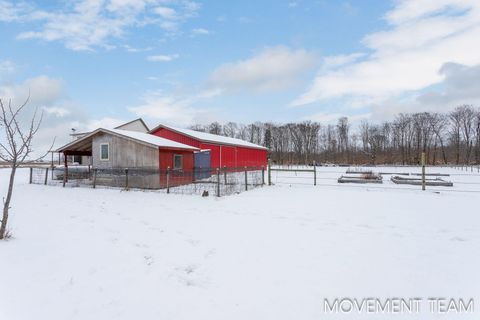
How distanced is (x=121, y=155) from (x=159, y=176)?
110 inches

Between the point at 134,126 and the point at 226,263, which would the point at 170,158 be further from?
the point at 134,126

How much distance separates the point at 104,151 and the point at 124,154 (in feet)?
5.41

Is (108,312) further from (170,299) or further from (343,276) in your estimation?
(343,276)

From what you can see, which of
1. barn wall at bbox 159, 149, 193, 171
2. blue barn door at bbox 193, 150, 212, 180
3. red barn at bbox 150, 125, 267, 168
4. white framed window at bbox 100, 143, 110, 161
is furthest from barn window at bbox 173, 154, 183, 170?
red barn at bbox 150, 125, 267, 168

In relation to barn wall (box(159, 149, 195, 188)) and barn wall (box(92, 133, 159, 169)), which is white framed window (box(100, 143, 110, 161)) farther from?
barn wall (box(159, 149, 195, 188))

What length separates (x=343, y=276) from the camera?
402 cm

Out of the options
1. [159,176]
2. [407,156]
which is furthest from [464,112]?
[159,176]

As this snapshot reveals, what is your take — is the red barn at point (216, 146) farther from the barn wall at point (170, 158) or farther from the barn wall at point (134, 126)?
the barn wall at point (134, 126)

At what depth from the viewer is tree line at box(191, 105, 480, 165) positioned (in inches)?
2277

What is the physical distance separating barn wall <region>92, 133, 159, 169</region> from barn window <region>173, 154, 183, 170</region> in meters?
1.89

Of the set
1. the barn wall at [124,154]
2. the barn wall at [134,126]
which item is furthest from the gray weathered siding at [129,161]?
the barn wall at [134,126]

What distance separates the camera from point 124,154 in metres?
16.3

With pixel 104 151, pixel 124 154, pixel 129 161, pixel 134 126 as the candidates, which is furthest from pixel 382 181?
pixel 134 126

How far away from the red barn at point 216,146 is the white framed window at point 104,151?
295 inches
